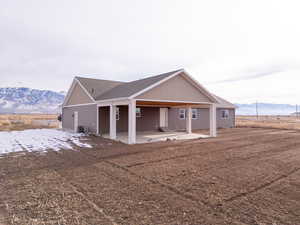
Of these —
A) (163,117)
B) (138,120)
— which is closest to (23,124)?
(138,120)

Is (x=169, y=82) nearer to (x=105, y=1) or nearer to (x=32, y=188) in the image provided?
(x=105, y=1)

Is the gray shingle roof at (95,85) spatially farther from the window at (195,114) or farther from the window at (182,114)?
the window at (195,114)

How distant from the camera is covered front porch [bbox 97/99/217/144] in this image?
12.6m

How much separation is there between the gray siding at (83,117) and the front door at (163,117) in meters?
5.94

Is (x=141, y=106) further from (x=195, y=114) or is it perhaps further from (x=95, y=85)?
(x=195, y=114)

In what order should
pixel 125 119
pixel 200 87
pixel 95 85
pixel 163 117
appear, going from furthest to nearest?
pixel 163 117 → pixel 95 85 → pixel 125 119 → pixel 200 87

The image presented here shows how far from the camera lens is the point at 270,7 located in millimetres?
8367

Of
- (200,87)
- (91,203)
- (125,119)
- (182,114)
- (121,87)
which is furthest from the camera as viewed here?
(182,114)

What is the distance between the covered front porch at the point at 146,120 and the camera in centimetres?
1260

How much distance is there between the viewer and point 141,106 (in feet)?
52.0

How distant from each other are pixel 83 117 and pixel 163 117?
23.4 ft

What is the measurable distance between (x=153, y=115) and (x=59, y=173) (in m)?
11.8

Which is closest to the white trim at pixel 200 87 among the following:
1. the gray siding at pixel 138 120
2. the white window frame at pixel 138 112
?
the gray siding at pixel 138 120

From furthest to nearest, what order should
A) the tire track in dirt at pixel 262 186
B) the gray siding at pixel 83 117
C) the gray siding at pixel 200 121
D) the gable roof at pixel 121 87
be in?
the gray siding at pixel 200 121, the gray siding at pixel 83 117, the gable roof at pixel 121 87, the tire track in dirt at pixel 262 186
